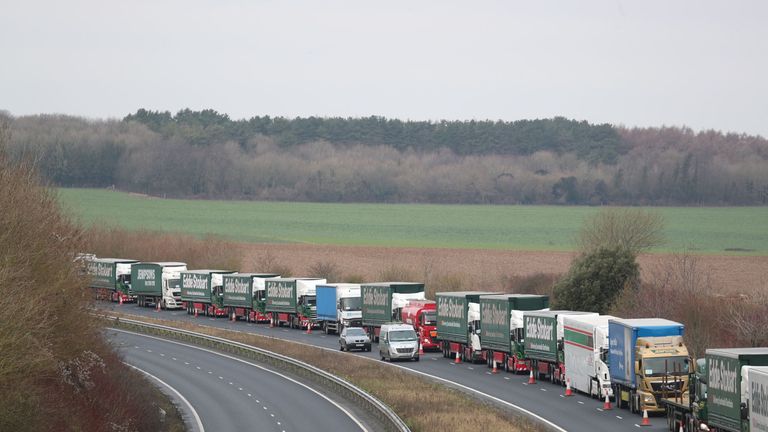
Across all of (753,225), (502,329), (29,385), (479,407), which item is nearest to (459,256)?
(753,225)

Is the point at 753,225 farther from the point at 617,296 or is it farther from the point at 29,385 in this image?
the point at 29,385

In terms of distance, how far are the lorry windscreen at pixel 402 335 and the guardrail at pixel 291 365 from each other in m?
5.63

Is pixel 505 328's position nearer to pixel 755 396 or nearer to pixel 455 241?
pixel 755 396

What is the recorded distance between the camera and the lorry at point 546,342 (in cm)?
5666

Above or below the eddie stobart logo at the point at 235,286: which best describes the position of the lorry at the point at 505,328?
below

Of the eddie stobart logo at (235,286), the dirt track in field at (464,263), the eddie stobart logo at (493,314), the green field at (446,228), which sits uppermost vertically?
the green field at (446,228)

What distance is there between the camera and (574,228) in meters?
173

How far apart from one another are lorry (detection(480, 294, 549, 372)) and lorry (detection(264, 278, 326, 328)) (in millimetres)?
25405

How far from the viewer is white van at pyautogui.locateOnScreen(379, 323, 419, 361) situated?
222ft

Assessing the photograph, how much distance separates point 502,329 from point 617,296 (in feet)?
63.2

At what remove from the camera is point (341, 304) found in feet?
279

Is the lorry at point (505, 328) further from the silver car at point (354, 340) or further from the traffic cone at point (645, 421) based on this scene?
the traffic cone at point (645, 421)

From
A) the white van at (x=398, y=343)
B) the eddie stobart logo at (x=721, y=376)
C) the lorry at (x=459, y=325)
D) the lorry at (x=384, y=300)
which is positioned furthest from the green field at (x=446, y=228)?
the eddie stobart logo at (x=721, y=376)

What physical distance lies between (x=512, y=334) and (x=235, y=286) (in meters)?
40.6
